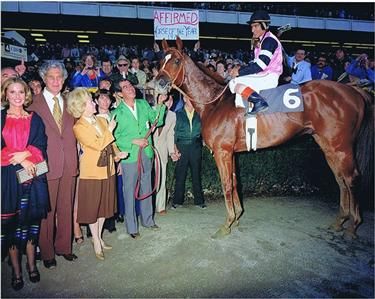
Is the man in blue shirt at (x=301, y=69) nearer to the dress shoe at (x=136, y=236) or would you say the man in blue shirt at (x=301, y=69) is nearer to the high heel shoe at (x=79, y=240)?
the dress shoe at (x=136, y=236)

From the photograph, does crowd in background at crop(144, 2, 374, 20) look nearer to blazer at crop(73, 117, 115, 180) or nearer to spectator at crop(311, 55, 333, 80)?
spectator at crop(311, 55, 333, 80)

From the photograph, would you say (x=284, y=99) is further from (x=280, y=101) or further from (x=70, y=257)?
(x=70, y=257)

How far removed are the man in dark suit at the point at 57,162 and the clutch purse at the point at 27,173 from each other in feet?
0.83

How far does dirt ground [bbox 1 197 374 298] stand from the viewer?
3266 mm

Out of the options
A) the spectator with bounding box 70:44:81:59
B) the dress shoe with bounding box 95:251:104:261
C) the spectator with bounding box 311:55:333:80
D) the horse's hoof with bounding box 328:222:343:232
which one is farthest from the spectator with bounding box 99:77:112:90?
the spectator with bounding box 70:44:81:59

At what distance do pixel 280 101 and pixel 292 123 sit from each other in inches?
14.5

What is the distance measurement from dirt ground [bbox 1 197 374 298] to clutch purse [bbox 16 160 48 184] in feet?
3.81

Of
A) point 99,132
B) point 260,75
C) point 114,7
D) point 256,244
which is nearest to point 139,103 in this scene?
point 99,132

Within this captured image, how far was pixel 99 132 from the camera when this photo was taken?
385 centimetres

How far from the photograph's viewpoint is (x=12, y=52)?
4.92 metres

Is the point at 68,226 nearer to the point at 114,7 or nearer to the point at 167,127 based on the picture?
the point at 167,127

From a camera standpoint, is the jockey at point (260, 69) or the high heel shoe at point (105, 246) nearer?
the high heel shoe at point (105, 246)

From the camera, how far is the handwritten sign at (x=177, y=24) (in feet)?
26.4

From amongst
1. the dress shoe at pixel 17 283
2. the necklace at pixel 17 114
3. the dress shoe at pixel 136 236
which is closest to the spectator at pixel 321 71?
the dress shoe at pixel 136 236
